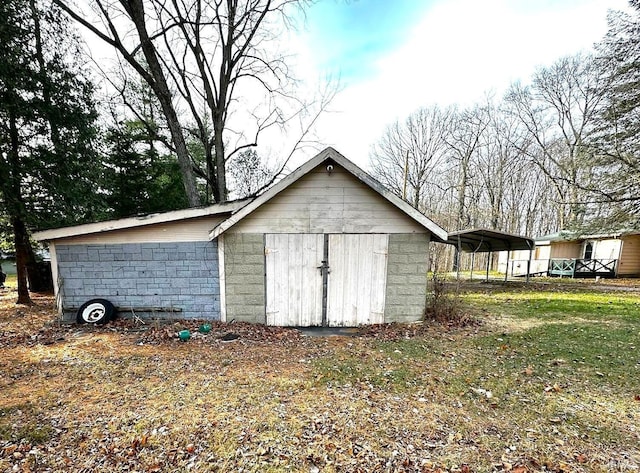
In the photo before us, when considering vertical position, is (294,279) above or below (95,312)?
above

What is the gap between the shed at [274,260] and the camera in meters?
5.87

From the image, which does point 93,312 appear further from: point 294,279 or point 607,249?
point 607,249

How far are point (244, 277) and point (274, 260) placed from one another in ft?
2.47

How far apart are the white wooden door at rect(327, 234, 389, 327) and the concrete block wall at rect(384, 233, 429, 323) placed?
0.51 feet

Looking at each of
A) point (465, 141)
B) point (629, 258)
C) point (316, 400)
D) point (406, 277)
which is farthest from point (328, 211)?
point (629, 258)

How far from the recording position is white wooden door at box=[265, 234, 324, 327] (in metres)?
5.96

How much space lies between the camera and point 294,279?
6.06m

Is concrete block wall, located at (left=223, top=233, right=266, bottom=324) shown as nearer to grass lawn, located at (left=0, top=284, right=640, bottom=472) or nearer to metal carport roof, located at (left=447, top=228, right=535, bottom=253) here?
grass lawn, located at (left=0, top=284, right=640, bottom=472)

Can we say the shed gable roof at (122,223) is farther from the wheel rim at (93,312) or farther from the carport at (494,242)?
the carport at (494,242)

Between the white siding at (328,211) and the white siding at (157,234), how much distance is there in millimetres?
659

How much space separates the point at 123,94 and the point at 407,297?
529 inches

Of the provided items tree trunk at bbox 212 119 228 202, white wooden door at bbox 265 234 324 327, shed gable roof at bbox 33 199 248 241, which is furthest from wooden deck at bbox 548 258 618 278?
shed gable roof at bbox 33 199 248 241

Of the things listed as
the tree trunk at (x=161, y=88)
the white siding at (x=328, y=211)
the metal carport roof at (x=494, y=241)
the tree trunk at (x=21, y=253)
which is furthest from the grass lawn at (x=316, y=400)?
the metal carport roof at (x=494, y=241)

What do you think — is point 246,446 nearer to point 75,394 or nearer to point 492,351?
point 75,394
